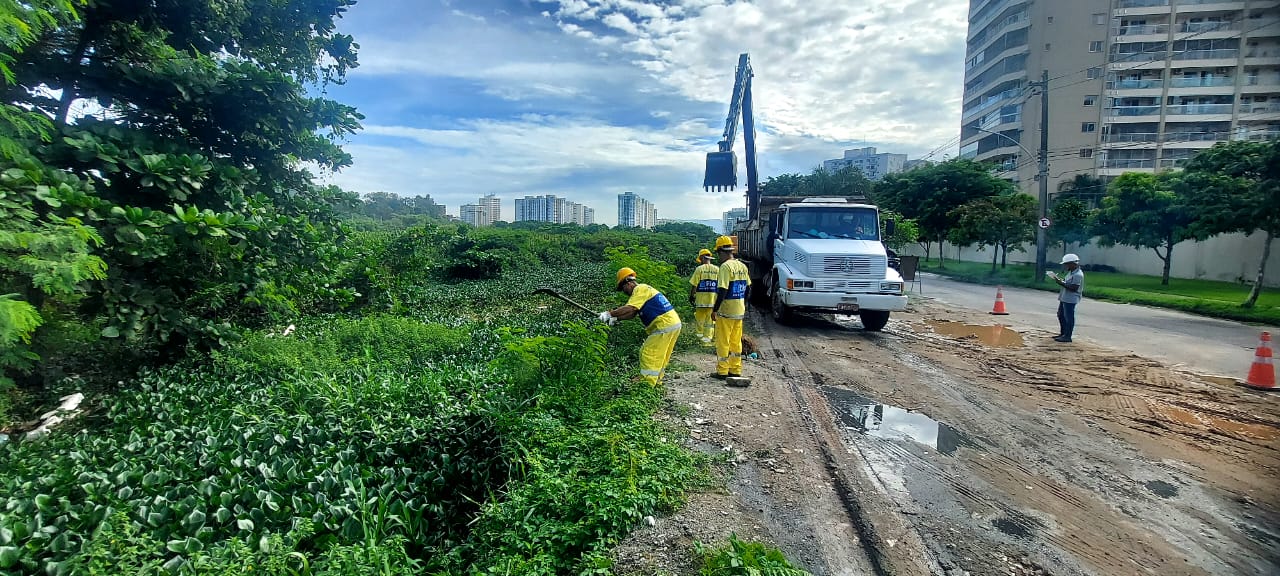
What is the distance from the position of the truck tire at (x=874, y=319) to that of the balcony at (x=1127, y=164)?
153ft

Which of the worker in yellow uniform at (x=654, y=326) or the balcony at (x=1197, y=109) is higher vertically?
the balcony at (x=1197, y=109)

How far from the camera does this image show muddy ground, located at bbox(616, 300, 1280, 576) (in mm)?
3043

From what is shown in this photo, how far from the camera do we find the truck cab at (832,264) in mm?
9320

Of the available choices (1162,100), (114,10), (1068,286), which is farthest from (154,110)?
(1162,100)

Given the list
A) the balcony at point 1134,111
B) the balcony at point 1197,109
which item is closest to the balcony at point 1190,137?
the balcony at point 1197,109

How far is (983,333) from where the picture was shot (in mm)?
10211

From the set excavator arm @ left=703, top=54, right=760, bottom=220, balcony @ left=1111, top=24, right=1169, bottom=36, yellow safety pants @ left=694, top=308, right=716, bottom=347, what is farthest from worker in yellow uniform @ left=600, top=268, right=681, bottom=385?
balcony @ left=1111, top=24, right=1169, bottom=36

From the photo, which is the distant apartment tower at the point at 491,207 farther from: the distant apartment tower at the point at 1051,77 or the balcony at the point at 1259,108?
the balcony at the point at 1259,108

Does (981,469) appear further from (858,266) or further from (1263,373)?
(858,266)

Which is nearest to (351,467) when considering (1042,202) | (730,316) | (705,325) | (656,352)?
(656,352)

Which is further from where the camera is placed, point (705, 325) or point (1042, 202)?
point (1042, 202)

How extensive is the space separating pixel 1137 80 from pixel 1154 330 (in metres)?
46.7

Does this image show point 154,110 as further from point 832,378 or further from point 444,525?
point 832,378

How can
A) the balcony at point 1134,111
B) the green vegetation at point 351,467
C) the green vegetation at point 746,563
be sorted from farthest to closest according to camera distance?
the balcony at point 1134,111 < the green vegetation at point 351,467 < the green vegetation at point 746,563
